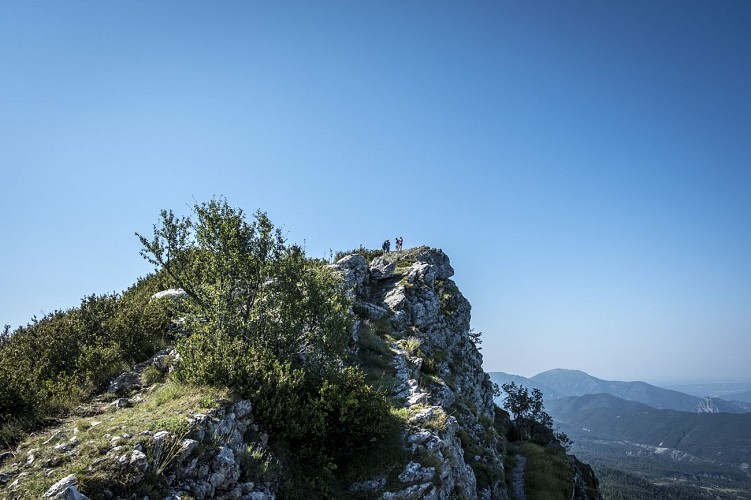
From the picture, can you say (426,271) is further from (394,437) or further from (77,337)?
(77,337)

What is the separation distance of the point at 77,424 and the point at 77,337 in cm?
917

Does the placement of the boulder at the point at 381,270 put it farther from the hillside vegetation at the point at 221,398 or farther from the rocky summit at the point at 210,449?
the hillside vegetation at the point at 221,398

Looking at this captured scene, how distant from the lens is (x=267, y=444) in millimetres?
13055

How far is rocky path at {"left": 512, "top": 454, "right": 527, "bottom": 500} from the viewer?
106ft

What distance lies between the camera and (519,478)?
36.6 meters

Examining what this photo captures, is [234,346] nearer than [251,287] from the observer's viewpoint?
Yes

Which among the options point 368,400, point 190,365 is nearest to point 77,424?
point 190,365

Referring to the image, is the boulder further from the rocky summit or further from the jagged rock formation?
the rocky summit

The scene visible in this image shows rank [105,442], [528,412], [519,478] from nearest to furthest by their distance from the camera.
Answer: [105,442] < [519,478] < [528,412]

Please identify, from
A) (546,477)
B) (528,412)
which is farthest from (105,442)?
(528,412)

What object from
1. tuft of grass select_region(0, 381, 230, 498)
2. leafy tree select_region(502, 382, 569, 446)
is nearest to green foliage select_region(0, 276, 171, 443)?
tuft of grass select_region(0, 381, 230, 498)

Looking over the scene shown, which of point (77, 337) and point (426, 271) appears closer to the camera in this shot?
point (77, 337)

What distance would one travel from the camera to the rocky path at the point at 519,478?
32.4m

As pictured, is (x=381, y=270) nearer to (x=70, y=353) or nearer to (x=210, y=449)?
(x=70, y=353)
